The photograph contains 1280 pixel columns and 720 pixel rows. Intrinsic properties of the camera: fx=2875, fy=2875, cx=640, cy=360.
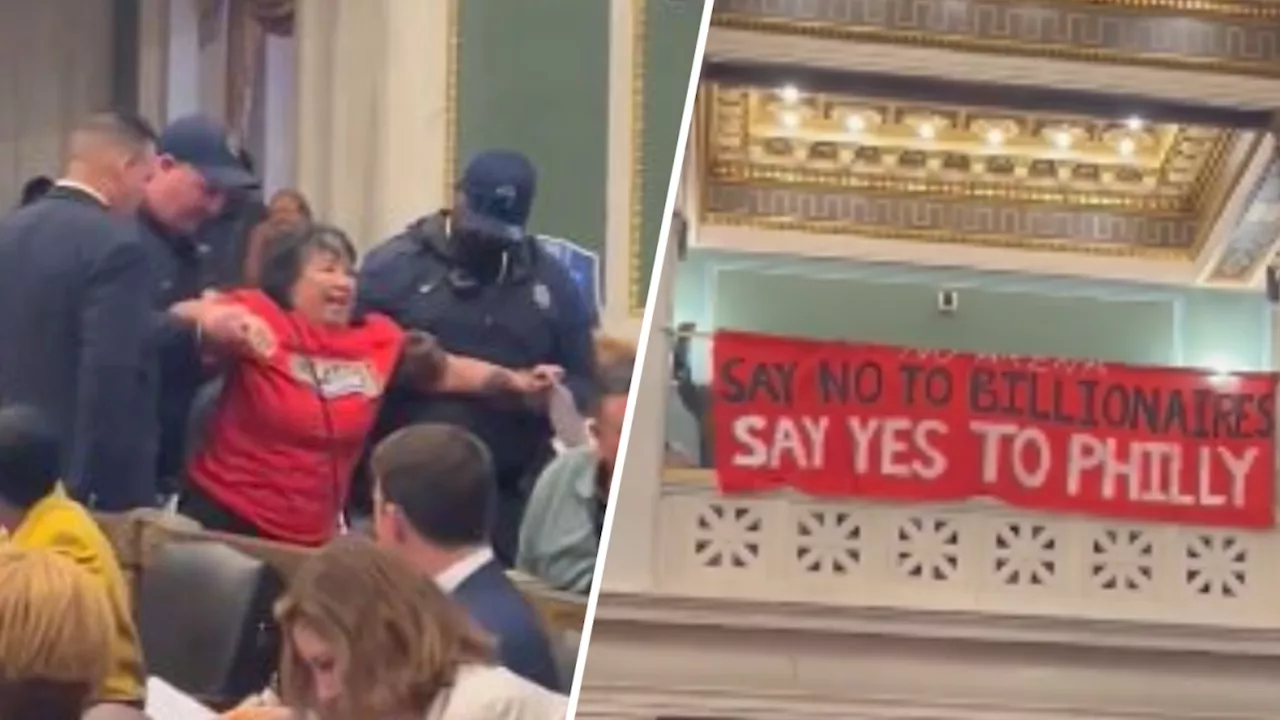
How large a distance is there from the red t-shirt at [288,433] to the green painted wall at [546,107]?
69 millimetres

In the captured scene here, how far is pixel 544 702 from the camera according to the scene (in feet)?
2.28

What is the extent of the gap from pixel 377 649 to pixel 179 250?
0.11 meters

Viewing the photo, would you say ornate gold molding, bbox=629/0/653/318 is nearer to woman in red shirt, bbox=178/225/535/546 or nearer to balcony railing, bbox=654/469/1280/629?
woman in red shirt, bbox=178/225/535/546

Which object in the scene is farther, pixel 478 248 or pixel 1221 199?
pixel 1221 199

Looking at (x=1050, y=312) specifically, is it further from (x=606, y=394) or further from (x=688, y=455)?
(x=606, y=394)

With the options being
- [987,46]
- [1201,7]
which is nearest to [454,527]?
[987,46]

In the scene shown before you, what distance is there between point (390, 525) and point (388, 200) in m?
0.08

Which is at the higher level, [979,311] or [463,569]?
[463,569]

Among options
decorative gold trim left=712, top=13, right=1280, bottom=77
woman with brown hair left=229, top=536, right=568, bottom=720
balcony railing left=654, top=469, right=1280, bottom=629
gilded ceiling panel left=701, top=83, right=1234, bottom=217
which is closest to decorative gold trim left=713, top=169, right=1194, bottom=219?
gilded ceiling panel left=701, top=83, right=1234, bottom=217

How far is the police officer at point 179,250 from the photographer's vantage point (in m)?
0.68

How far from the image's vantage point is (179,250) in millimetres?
684

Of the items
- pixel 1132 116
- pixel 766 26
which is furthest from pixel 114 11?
pixel 1132 116

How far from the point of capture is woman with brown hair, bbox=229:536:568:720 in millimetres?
649

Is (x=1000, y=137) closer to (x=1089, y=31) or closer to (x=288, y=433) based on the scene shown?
(x=1089, y=31)
